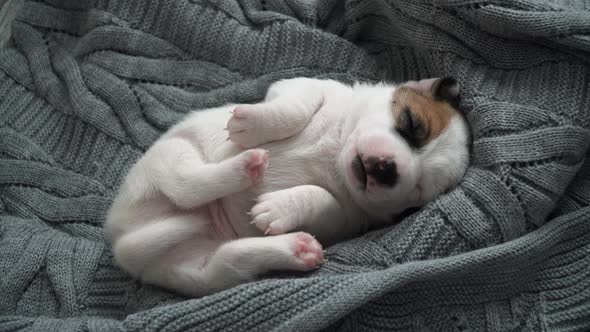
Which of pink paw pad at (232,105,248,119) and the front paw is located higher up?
pink paw pad at (232,105,248,119)

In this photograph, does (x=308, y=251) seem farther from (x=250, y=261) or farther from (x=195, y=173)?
(x=195, y=173)

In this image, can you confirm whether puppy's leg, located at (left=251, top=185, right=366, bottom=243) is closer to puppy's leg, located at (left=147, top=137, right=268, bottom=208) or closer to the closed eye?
puppy's leg, located at (left=147, top=137, right=268, bottom=208)

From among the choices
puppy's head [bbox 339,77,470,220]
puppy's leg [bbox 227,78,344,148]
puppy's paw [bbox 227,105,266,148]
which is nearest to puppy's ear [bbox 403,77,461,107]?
puppy's head [bbox 339,77,470,220]

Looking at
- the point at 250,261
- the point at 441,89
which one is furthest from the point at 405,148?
the point at 250,261

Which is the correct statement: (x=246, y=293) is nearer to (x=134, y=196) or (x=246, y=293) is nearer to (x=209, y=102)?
(x=134, y=196)

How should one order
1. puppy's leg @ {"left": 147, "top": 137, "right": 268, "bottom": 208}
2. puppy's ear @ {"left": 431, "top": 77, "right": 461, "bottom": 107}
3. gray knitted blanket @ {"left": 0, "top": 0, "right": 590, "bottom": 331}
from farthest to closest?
puppy's ear @ {"left": 431, "top": 77, "right": 461, "bottom": 107}, puppy's leg @ {"left": 147, "top": 137, "right": 268, "bottom": 208}, gray knitted blanket @ {"left": 0, "top": 0, "right": 590, "bottom": 331}

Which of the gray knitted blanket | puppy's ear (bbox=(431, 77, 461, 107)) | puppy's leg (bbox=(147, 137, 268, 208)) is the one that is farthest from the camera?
Answer: puppy's ear (bbox=(431, 77, 461, 107))
